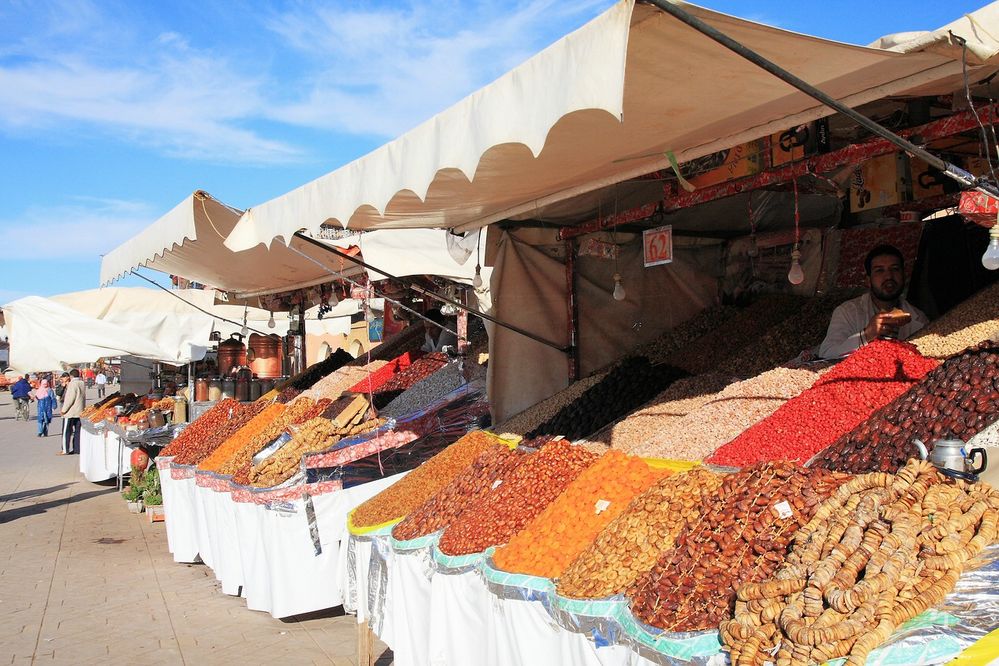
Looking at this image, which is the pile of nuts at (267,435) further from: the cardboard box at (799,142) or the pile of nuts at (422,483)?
the cardboard box at (799,142)

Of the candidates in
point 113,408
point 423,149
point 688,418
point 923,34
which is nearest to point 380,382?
point 688,418

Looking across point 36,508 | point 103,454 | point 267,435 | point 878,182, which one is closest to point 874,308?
point 878,182

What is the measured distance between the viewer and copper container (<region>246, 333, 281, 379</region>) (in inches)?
339

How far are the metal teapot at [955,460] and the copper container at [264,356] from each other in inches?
294

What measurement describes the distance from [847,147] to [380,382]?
14.1 ft

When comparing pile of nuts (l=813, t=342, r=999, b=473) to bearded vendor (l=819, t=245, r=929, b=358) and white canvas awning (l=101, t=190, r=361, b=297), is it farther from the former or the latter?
white canvas awning (l=101, t=190, r=361, b=297)

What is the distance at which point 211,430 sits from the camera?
23.1ft

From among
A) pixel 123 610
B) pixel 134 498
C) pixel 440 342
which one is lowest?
pixel 123 610

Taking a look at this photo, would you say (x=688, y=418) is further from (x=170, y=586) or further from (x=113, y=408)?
(x=113, y=408)

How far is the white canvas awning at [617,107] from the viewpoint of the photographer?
1.98 metres

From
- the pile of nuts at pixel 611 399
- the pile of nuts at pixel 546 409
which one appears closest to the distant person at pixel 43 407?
the pile of nuts at pixel 546 409

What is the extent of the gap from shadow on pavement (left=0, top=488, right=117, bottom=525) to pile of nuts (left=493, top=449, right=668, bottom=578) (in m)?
7.31

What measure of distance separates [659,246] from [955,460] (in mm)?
2378

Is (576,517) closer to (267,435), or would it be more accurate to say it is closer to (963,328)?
(963,328)
